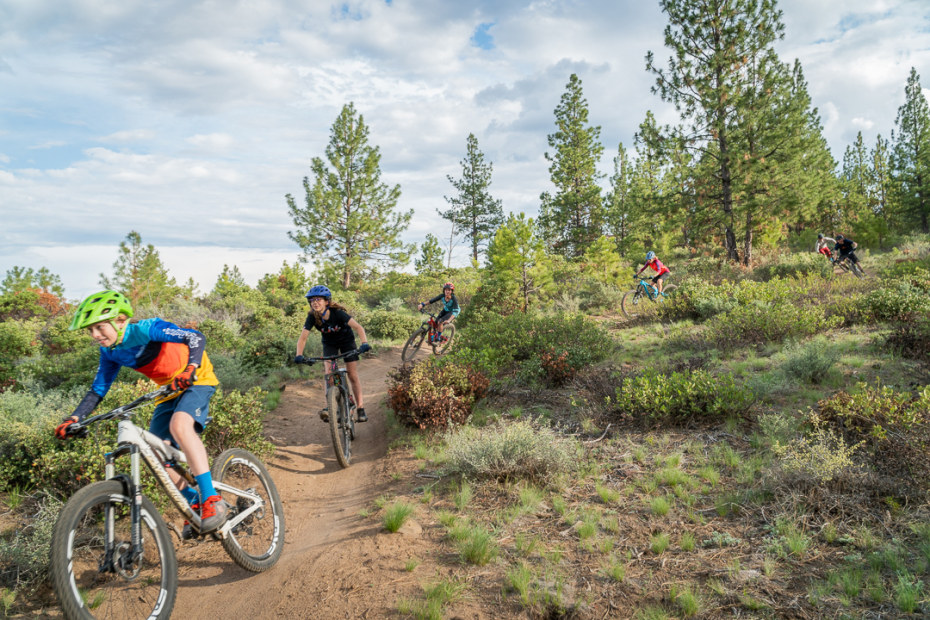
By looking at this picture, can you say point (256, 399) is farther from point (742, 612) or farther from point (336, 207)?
point (336, 207)

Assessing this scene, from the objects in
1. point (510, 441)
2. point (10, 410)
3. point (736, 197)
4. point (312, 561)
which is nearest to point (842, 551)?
point (510, 441)

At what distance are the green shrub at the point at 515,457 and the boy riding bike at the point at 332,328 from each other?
6.44 feet

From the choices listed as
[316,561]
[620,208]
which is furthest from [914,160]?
[316,561]

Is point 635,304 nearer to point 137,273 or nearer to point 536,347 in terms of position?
point 536,347

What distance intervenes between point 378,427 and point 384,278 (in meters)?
24.8

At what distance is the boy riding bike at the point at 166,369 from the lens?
3293mm

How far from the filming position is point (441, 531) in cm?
430

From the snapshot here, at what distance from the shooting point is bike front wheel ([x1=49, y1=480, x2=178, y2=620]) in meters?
2.60

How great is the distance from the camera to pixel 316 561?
3.97 meters

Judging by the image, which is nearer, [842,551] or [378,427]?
[842,551]

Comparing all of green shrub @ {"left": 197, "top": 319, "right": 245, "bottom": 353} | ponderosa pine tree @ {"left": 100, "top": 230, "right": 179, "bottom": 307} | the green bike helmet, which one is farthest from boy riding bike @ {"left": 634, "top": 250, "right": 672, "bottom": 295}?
ponderosa pine tree @ {"left": 100, "top": 230, "right": 179, "bottom": 307}

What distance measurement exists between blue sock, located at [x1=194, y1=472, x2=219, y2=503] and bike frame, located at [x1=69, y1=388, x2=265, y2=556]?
112mm

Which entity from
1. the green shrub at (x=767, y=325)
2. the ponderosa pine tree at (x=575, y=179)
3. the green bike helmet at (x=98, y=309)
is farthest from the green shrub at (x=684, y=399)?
the ponderosa pine tree at (x=575, y=179)

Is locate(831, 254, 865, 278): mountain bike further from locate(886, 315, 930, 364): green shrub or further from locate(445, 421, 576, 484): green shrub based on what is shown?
locate(445, 421, 576, 484): green shrub
